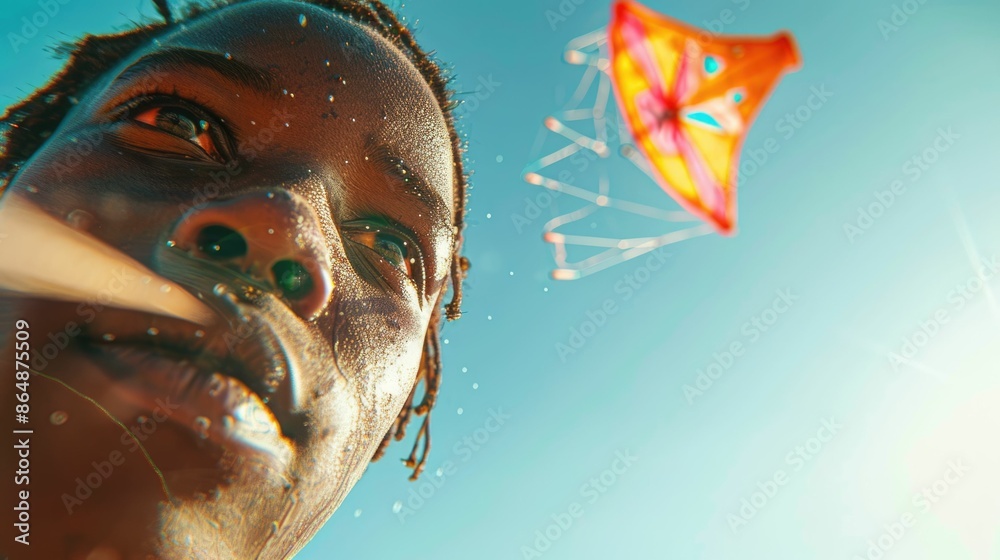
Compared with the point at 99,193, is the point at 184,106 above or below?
above

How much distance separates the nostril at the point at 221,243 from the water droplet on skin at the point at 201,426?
28 centimetres

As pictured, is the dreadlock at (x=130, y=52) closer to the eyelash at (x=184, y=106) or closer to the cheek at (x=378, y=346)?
the cheek at (x=378, y=346)

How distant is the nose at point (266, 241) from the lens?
0.93 meters

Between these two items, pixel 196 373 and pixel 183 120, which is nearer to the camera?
pixel 196 373

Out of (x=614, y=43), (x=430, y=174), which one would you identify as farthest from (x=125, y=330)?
(x=614, y=43)

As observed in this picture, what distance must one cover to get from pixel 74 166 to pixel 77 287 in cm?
40

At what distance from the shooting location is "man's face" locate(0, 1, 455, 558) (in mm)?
826

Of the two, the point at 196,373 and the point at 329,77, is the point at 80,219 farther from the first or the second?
the point at 329,77

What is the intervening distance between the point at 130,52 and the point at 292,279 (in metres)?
1.43

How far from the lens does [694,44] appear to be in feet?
5.22

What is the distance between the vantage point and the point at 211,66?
1.32 meters

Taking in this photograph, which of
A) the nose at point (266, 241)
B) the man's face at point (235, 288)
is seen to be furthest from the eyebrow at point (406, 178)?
the nose at point (266, 241)

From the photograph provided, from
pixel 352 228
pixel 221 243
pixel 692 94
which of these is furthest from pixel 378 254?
pixel 692 94

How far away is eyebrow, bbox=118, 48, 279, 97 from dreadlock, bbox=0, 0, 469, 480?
592 mm
